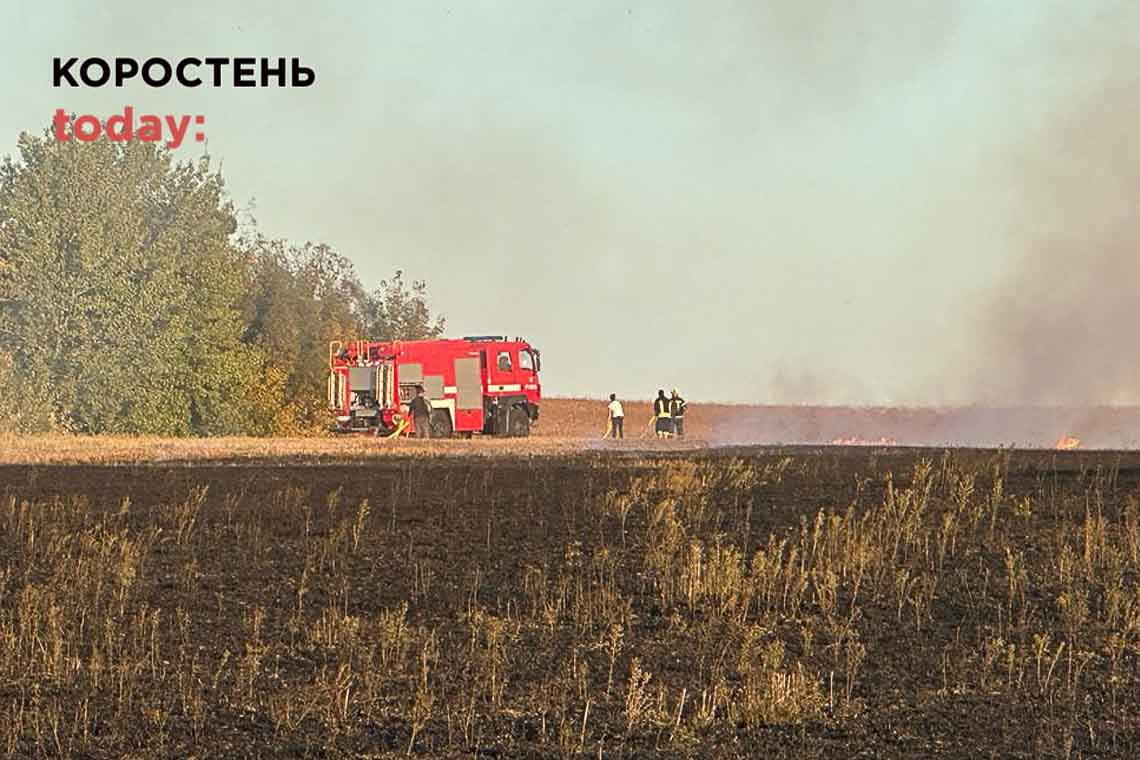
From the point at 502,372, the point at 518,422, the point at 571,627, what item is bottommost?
the point at 571,627

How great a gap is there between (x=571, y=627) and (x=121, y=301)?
4863cm

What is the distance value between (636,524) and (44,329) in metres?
43.2

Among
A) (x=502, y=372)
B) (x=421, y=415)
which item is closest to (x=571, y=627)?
(x=502, y=372)

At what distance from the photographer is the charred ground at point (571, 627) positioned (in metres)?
9.70

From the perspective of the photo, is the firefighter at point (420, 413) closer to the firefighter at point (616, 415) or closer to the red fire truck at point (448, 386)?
the red fire truck at point (448, 386)

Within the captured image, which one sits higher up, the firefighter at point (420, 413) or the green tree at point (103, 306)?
the green tree at point (103, 306)

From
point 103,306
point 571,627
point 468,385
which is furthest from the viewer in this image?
point 103,306

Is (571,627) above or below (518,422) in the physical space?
below

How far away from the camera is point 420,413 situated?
54344 mm

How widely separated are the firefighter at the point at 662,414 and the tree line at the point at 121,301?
16.6 metres

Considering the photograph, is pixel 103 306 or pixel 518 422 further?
pixel 103 306

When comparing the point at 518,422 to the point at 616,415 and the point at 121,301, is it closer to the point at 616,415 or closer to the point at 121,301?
the point at 616,415

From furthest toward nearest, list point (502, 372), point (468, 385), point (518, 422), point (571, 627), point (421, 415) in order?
point (518, 422), point (421, 415), point (502, 372), point (468, 385), point (571, 627)

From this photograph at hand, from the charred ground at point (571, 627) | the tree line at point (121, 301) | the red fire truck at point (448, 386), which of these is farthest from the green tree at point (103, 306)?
the charred ground at point (571, 627)
